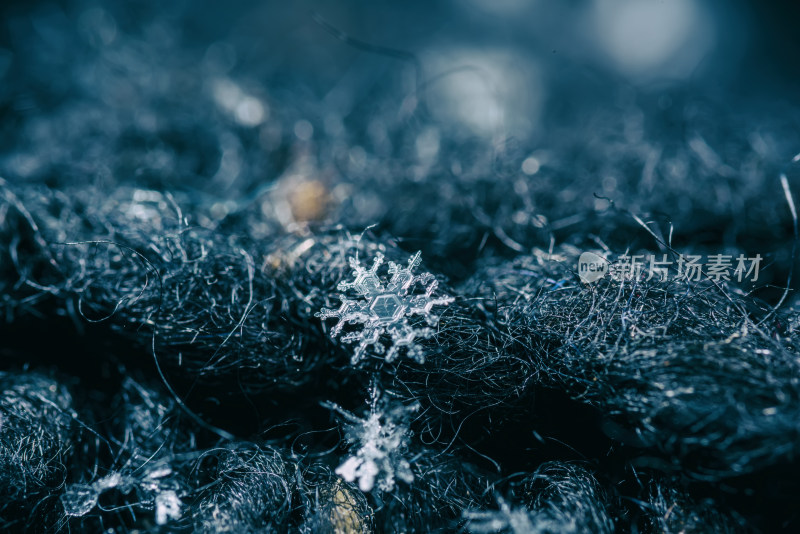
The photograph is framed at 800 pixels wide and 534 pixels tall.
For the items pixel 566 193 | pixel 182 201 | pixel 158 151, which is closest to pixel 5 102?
pixel 158 151

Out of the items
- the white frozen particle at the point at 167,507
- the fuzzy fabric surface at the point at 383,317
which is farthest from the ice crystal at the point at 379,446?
the white frozen particle at the point at 167,507

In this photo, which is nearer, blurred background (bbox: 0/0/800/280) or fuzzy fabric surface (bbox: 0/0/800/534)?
fuzzy fabric surface (bbox: 0/0/800/534)

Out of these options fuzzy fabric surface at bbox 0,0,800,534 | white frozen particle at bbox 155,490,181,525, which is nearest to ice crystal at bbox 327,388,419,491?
fuzzy fabric surface at bbox 0,0,800,534

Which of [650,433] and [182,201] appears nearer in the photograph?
[650,433]

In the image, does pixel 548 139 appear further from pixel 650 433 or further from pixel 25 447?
pixel 25 447

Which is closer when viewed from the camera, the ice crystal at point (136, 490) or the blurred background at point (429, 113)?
the ice crystal at point (136, 490)

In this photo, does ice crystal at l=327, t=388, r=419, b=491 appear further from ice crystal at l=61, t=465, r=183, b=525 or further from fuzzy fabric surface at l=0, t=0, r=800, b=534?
ice crystal at l=61, t=465, r=183, b=525
